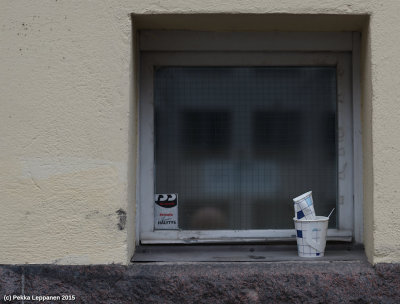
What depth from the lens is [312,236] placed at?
11.5ft

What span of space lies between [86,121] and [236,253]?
4.83 ft

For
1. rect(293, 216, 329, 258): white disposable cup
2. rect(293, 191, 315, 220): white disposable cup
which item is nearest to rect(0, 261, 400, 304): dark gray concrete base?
rect(293, 216, 329, 258): white disposable cup

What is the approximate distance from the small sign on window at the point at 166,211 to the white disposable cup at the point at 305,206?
0.95 metres

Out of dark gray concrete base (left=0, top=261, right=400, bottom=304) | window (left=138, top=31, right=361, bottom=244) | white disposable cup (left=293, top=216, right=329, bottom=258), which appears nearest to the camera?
dark gray concrete base (left=0, top=261, right=400, bottom=304)

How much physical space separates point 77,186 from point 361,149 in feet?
6.96

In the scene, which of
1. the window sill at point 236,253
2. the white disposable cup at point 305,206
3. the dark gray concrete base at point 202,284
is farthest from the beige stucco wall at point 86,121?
the white disposable cup at point 305,206

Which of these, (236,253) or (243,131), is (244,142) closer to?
(243,131)

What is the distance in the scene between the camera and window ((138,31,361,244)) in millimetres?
3828

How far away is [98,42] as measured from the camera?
341 cm

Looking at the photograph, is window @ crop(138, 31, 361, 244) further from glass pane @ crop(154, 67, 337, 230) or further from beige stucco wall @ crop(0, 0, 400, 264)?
beige stucco wall @ crop(0, 0, 400, 264)

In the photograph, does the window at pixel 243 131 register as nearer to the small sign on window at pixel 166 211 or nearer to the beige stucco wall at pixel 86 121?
the small sign on window at pixel 166 211

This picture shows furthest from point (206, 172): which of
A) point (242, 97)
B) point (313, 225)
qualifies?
point (313, 225)

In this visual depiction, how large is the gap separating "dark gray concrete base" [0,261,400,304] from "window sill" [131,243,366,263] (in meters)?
0.18

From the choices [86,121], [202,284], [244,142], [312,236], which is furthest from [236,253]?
[86,121]
